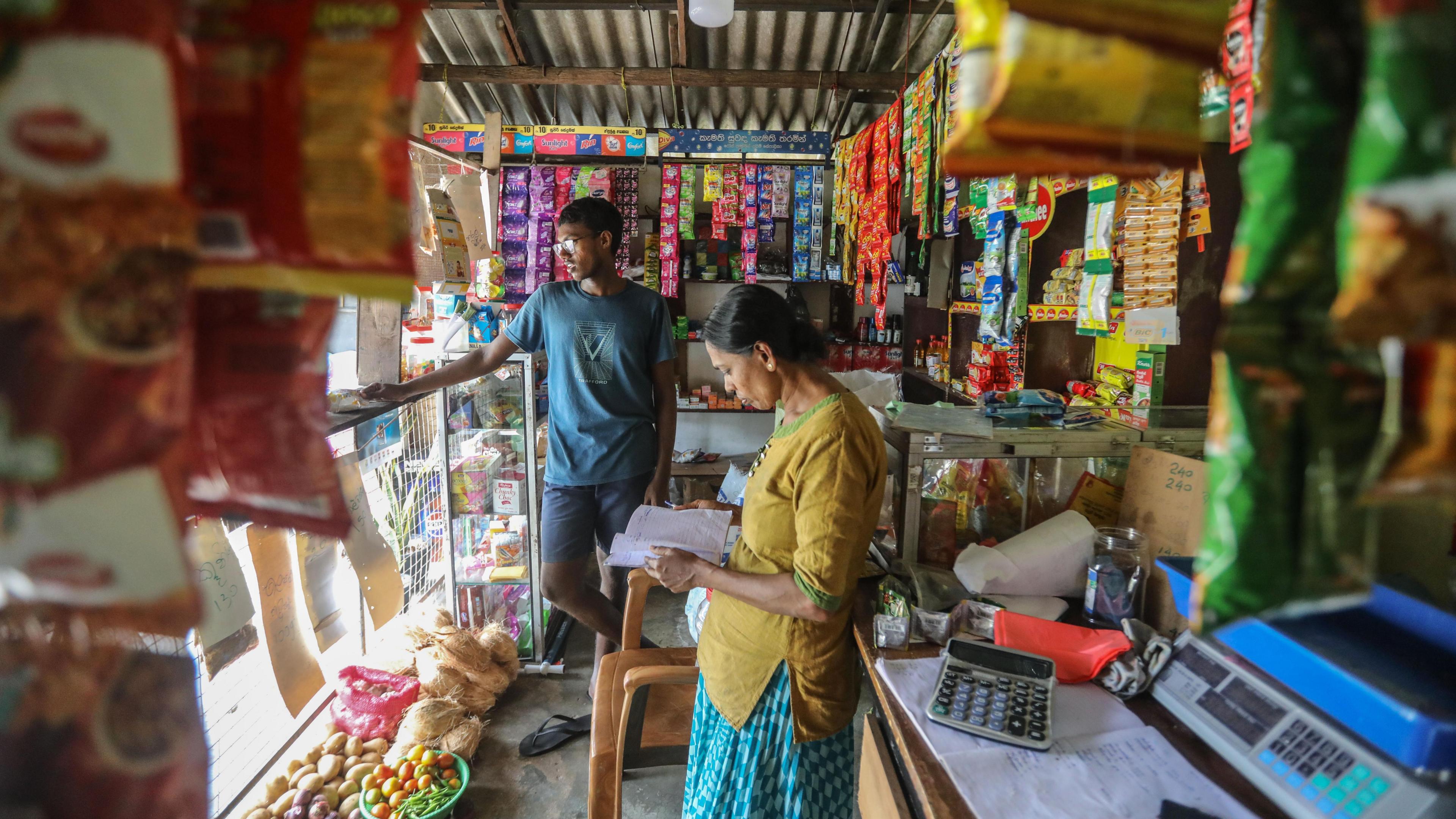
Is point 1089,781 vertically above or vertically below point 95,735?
below

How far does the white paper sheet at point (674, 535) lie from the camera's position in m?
1.77

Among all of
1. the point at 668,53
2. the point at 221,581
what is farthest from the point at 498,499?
the point at 668,53

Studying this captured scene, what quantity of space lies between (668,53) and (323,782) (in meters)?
4.72

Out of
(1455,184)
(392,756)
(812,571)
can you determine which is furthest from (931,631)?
(392,756)

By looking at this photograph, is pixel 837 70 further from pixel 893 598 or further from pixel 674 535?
pixel 893 598

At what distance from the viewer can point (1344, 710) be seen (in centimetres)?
86

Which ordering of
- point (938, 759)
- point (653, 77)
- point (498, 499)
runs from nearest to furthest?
point (938, 759) < point (498, 499) < point (653, 77)

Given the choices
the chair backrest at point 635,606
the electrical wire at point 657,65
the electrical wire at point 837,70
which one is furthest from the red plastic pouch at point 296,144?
the electrical wire at point 837,70

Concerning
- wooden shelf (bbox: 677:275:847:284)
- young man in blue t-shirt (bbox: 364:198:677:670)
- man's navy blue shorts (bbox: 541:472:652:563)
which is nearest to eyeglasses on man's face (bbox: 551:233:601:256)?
young man in blue t-shirt (bbox: 364:198:677:670)

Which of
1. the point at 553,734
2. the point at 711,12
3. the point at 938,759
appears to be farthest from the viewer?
the point at 711,12

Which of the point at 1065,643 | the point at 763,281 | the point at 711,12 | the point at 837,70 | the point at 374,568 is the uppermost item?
the point at 837,70

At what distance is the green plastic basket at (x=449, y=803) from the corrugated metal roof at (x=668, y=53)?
13.7 ft

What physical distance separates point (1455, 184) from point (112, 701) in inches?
30.7

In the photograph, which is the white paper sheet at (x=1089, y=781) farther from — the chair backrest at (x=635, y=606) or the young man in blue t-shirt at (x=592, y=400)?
the young man in blue t-shirt at (x=592, y=400)
